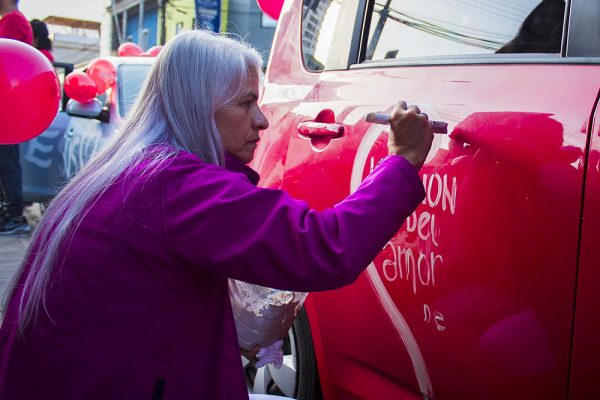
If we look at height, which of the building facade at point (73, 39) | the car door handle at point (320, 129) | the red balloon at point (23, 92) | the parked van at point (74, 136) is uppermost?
the car door handle at point (320, 129)

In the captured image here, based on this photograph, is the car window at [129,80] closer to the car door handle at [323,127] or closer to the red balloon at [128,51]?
the red balloon at [128,51]

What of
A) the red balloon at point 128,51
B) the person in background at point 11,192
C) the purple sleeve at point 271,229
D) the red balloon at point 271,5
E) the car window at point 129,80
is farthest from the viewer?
the red balloon at point 128,51

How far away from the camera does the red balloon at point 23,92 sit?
266 cm

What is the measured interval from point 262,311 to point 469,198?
2.48 feet

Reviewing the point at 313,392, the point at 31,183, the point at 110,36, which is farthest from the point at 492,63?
the point at 110,36

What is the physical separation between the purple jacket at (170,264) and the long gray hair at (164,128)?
3 cm

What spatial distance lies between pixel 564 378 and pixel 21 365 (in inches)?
40.4

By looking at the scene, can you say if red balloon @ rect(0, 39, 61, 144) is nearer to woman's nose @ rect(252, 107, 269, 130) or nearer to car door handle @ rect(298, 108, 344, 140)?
car door handle @ rect(298, 108, 344, 140)

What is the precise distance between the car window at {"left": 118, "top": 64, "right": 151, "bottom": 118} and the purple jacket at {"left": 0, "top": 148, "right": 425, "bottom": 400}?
163 inches

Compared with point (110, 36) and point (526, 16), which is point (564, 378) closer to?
point (526, 16)

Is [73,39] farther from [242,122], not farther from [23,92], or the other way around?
[242,122]

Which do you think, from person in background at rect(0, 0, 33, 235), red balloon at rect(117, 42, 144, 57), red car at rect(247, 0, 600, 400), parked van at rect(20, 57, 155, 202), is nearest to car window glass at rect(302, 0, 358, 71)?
red car at rect(247, 0, 600, 400)

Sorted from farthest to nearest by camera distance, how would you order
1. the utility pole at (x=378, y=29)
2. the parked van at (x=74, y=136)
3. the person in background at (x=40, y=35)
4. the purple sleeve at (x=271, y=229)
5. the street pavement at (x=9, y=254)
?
1. the person in background at (x=40, y=35)
2. the parked van at (x=74, y=136)
3. the street pavement at (x=9, y=254)
4. the utility pole at (x=378, y=29)
5. the purple sleeve at (x=271, y=229)

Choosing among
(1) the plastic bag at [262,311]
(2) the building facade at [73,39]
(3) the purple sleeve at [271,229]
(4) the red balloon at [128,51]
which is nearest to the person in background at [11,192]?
(4) the red balloon at [128,51]
